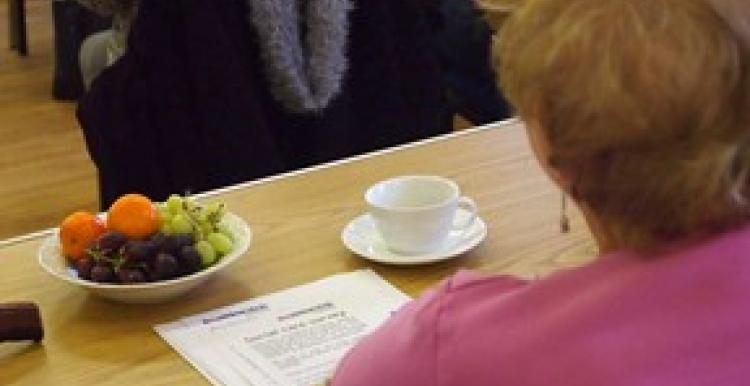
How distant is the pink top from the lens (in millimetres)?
844

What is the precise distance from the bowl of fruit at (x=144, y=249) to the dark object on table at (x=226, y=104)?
71 cm

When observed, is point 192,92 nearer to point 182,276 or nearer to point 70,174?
point 182,276

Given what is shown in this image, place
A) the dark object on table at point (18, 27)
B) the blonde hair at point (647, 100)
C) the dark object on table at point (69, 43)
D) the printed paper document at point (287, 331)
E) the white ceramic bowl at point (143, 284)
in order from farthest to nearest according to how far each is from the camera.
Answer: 1. the dark object on table at point (18, 27)
2. the dark object on table at point (69, 43)
3. the white ceramic bowl at point (143, 284)
4. the printed paper document at point (287, 331)
5. the blonde hair at point (647, 100)

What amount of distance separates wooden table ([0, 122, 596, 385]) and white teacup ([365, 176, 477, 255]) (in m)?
0.03

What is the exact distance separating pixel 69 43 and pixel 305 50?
2.54 m

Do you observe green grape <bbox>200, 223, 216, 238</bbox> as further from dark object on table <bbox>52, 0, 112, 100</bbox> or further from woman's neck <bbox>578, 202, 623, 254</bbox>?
dark object on table <bbox>52, 0, 112, 100</bbox>

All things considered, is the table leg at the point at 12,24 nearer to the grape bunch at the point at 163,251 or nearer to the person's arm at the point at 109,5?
the person's arm at the point at 109,5

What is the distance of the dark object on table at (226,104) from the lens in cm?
211

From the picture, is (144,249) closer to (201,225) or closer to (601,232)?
(201,225)

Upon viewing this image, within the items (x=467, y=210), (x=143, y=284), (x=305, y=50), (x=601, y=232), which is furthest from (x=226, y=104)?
(x=601, y=232)

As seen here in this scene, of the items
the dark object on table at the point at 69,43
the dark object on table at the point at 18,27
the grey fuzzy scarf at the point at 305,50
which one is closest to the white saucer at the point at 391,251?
the grey fuzzy scarf at the point at 305,50

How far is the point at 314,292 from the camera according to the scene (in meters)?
1.38

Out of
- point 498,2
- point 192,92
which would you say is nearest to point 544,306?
point 498,2

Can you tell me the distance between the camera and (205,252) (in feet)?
4.55
